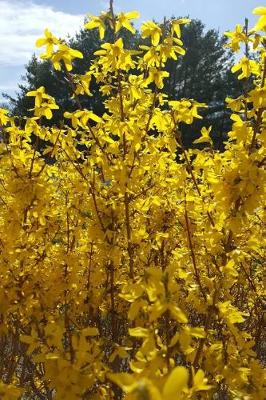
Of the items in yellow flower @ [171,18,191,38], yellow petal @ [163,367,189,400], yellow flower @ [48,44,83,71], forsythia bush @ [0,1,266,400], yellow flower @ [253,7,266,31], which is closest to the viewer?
yellow petal @ [163,367,189,400]

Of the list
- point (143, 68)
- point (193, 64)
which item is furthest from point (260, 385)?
point (193, 64)

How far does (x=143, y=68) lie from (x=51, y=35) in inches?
30.9

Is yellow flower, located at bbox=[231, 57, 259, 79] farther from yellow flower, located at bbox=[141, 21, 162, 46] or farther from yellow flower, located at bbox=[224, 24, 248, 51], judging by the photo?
yellow flower, located at bbox=[141, 21, 162, 46]

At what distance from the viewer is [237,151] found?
2.57m

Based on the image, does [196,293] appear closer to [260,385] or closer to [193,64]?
[260,385]

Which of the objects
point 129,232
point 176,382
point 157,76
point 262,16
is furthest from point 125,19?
point 176,382

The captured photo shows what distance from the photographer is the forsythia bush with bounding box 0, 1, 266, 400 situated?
6.50 ft

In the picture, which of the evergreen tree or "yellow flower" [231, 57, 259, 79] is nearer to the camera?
"yellow flower" [231, 57, 259, 79]

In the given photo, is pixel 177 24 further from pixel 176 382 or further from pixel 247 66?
pixel 176 382

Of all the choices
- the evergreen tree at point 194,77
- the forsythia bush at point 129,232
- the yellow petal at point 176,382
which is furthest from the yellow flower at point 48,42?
the evergreen tree at point 194,77

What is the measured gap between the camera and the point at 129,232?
2914 millimetres

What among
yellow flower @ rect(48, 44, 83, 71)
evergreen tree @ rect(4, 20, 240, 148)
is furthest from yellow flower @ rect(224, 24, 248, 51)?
evergreen tree @ rect(4, 20, 240, 148)

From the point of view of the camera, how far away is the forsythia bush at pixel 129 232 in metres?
1.98

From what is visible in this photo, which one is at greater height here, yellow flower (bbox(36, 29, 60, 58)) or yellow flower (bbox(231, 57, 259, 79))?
yellow flower (bbox(36, 29, 60, 58))
